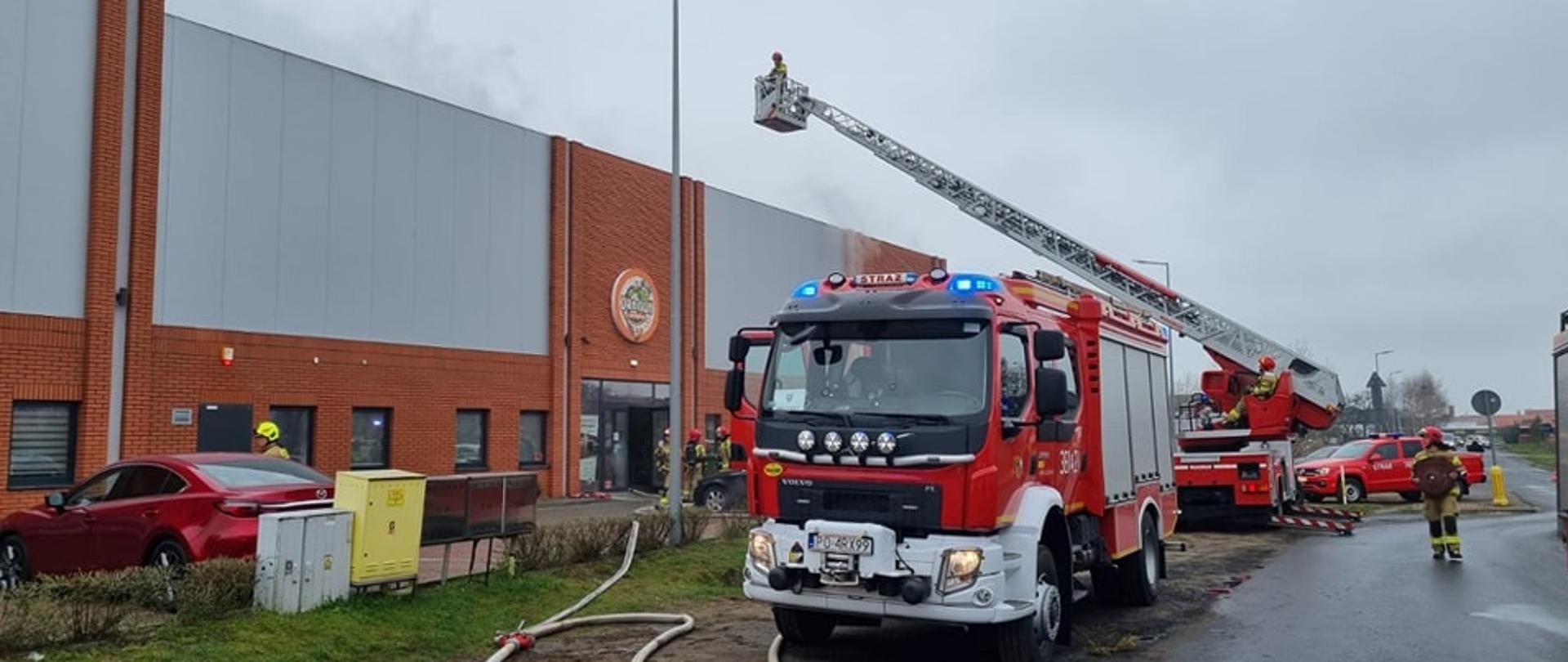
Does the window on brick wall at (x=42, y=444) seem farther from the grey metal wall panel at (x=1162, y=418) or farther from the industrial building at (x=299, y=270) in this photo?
the grey metal wall panel at (x=1162, y=418)

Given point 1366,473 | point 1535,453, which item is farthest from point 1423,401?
point 1366,473

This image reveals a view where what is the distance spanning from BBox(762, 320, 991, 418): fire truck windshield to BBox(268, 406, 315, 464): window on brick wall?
44.8ft

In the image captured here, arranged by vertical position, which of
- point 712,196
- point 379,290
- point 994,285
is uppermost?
point 712,196

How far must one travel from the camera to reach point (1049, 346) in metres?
7.91

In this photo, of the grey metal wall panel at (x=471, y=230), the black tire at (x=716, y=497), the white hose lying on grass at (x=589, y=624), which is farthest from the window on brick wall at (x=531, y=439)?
the white hose lying on grass at (x=589, y=624)

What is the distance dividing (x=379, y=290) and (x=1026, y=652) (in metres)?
16.0

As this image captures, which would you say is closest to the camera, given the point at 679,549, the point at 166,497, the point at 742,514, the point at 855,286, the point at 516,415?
the point at 855,286

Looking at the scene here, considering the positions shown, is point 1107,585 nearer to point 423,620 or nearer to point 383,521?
point 423,620

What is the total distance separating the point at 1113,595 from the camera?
35.5 ft

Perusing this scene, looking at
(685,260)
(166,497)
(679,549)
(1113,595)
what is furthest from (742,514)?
(685,260)

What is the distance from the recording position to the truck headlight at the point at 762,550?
25.5 ft

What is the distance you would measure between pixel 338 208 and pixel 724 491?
27.8 ft

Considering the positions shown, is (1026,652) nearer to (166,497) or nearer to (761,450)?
(761,450)

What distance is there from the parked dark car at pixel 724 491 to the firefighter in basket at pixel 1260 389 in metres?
8.64
